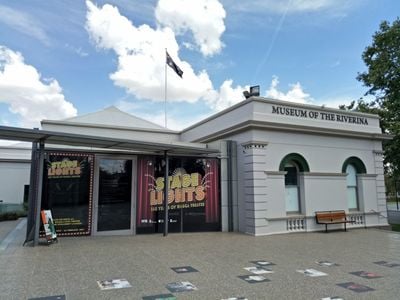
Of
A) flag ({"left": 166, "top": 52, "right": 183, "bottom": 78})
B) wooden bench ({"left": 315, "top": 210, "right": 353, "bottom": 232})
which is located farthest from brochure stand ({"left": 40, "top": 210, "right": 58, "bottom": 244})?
flag ({"left": 166, "top": 52, "right": 183, "bottom": 78})

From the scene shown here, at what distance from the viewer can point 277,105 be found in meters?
12.7

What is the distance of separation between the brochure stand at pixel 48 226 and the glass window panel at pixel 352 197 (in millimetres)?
11927

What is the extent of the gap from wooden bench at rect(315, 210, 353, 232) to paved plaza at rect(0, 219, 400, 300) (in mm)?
1834

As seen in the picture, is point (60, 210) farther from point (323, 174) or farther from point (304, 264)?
point (323, 174)

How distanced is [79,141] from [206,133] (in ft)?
23.8

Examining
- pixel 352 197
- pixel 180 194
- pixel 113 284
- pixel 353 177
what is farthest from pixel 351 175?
pixel 113 284

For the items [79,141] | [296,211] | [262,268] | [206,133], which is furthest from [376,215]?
[79,141]

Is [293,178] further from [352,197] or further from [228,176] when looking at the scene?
[352,197]

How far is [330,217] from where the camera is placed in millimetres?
12852

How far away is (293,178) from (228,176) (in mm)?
2695

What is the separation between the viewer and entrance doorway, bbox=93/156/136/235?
10938mm

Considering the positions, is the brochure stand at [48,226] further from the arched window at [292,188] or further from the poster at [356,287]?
the arched window at [292,188]

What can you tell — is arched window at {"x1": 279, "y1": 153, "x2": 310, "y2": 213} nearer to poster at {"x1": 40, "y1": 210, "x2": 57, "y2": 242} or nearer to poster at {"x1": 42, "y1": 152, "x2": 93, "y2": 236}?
poster at {"x1": 42, "y1": 152, "x2": 93, "y2": 236}

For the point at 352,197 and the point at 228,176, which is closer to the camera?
the point at 228,176
